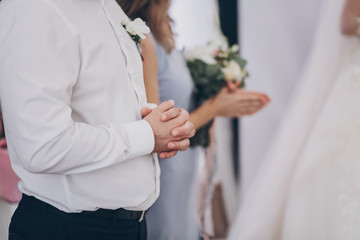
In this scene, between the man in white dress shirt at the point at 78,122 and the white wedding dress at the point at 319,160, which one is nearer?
the man in white dress shirt at the point at 78,122

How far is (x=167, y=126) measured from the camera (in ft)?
1.78

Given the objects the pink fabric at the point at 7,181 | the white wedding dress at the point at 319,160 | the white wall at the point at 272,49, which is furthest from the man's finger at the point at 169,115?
the white wall at the point at 272,49

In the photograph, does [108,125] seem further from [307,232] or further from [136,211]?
[307,232]

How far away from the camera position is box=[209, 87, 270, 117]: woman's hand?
3.62 feet

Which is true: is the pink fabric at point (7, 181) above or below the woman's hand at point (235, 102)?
above

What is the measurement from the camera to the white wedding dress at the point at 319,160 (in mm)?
1110

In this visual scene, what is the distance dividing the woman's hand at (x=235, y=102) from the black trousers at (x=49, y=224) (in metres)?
0.60

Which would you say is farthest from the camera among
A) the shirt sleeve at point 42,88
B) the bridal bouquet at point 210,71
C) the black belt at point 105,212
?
the bridal bouquet at point 210,71

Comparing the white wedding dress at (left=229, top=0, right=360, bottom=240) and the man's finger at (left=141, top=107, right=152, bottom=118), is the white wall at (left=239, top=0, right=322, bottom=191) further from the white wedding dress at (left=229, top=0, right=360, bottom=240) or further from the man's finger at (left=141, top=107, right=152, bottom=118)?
the man's finger at (left=141, top=107, right=152, bottom=118)

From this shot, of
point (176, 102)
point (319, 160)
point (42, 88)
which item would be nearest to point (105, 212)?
point (42, 88)

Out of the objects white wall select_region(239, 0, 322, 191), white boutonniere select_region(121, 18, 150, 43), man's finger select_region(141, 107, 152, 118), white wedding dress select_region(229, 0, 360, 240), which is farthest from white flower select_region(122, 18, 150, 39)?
white wall select_region(239, 0, 322, 191)

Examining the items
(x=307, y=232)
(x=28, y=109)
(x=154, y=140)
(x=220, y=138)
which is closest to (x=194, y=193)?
(x=307, y=232)

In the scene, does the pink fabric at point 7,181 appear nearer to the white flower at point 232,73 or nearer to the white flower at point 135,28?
the white flower at point 135,28

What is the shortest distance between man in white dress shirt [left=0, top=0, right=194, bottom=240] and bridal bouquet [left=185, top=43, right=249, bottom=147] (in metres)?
0.49
